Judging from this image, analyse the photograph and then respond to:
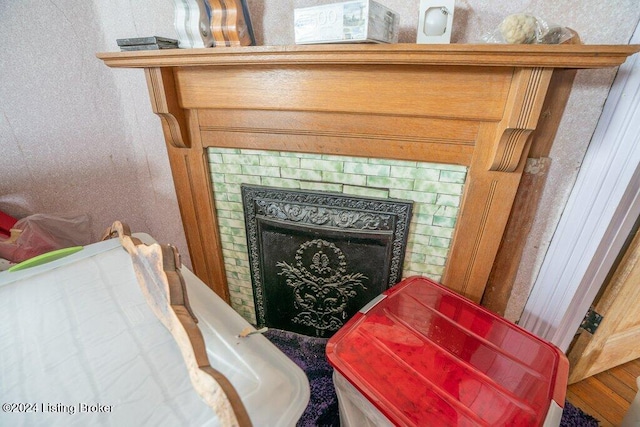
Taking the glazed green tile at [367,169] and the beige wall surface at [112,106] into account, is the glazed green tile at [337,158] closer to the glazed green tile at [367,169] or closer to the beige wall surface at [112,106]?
the glazed green tile at [367,169]

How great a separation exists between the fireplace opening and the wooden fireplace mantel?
0.20 m

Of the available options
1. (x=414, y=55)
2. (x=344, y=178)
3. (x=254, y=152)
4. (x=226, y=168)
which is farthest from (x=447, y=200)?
(x=226, y=168)

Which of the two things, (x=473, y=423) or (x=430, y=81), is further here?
(x=430, y=81)

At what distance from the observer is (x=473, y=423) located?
63cm

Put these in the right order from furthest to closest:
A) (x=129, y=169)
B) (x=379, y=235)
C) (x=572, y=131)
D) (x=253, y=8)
Result: (x=129, y=169)
(x=379, y=235)
(x=253, y=8)
(x=572, y=131)

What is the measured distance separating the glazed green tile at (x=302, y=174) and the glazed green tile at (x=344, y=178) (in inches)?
1.1

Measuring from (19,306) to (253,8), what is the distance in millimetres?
1182

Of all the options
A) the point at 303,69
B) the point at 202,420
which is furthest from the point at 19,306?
the point at 303,69

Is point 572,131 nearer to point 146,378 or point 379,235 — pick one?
point 379,235

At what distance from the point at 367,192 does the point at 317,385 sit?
875 mm

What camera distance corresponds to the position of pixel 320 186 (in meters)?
1.14

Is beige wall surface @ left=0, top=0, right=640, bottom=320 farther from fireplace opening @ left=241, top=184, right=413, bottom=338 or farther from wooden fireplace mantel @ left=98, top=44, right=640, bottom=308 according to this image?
fireplace opening @ left=241, top=184, right=413, bottom=338

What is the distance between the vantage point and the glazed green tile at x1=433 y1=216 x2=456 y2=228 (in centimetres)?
104

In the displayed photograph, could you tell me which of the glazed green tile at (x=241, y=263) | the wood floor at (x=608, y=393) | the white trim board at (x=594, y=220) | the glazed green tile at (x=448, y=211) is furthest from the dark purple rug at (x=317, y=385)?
the glazed green tile at (x=448, y=211)
